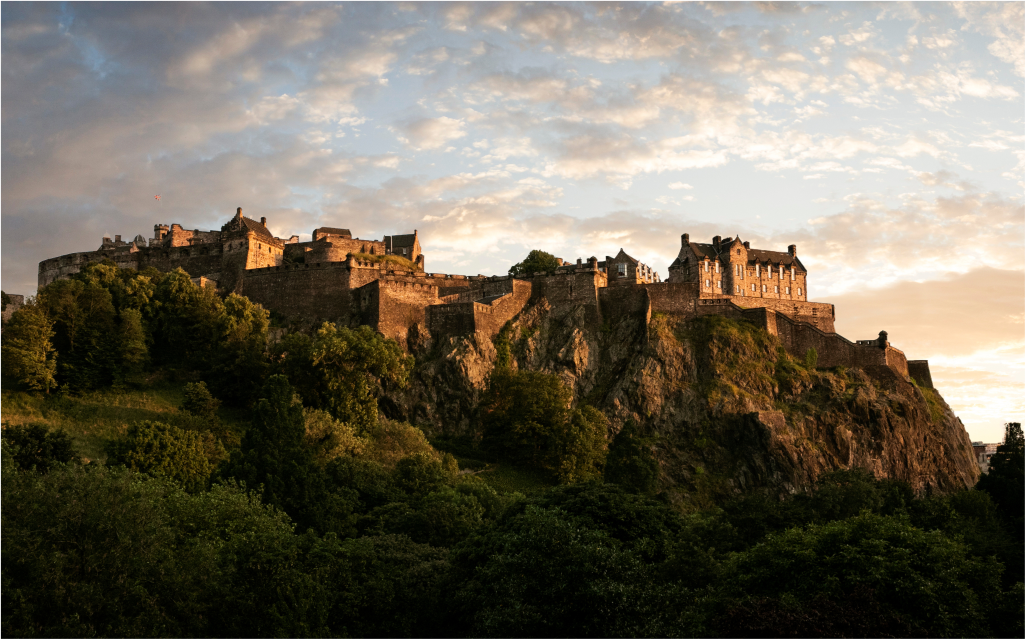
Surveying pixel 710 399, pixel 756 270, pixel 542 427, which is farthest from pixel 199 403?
pixel 756 270

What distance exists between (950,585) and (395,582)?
21.9 meters

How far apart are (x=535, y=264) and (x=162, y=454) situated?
50.2m

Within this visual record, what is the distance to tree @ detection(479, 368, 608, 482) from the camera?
69.1 m

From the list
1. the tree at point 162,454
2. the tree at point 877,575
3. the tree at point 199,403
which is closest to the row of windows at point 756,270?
the tree at point 199,403

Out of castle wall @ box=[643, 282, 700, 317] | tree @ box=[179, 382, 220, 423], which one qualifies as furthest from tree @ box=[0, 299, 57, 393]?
castle wall @ box=[643, 282, 700, 317]

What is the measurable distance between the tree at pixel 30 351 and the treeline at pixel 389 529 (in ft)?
0.51

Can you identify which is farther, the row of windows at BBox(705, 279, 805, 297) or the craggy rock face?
the row of windows at BBox(705, 279, 805, 297)

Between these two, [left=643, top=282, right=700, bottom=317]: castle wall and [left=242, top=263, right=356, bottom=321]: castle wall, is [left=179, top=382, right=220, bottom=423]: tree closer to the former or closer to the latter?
[left=242, top=263, right=356, bottom=321]: castle wall

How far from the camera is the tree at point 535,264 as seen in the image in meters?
93.9

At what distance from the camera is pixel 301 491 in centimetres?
4912

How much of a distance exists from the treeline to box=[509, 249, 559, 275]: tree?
2379 centimetres

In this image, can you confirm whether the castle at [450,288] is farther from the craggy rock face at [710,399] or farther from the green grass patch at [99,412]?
the green grass patch at [99,412]

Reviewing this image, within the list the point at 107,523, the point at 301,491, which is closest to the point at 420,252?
the point at 301,491

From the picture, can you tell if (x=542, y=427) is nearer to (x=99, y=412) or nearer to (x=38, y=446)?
(x=99, y=412)
